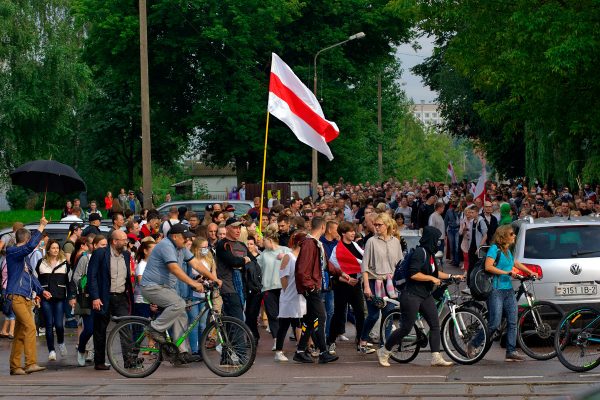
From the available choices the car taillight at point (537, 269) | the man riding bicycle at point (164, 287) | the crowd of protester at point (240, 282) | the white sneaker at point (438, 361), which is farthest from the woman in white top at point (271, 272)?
the car taillight at point (537, 269)

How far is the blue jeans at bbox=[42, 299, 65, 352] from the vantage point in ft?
51.4

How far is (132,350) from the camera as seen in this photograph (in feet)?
44.0

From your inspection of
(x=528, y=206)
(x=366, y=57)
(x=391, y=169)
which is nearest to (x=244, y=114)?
(x=366, y=57)

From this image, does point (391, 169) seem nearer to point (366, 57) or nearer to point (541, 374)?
point (366, 57)

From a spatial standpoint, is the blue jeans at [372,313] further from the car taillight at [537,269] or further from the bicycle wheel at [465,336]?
the car taillight at [537,269]

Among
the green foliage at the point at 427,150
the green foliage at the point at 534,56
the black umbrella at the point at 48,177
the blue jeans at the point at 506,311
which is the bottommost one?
the blue jeans at the point at 506,311

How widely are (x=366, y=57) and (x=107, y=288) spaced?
136ft

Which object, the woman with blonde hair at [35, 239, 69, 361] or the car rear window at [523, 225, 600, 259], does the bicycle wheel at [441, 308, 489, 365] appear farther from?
the woman with blonde hair at [35, 239, 69, 361]

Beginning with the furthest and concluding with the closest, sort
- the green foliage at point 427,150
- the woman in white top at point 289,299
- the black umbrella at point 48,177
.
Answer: the green foliage at point 427,150 < the black umbrella at point 48,177 < the woman in white top at point 289,299

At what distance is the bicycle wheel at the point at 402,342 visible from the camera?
1401 centimetres

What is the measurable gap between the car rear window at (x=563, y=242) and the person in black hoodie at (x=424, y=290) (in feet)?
5.89

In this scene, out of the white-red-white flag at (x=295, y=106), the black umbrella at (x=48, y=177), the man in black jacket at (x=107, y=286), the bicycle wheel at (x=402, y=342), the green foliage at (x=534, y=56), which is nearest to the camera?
the bicycle wheel at (x=402, y=342)

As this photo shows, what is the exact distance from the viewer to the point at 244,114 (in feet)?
162

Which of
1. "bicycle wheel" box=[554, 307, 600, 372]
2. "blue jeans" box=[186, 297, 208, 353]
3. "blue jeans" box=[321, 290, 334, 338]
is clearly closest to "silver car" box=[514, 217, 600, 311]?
"bicycle wheel" box=[554, 307, 600, 372]
